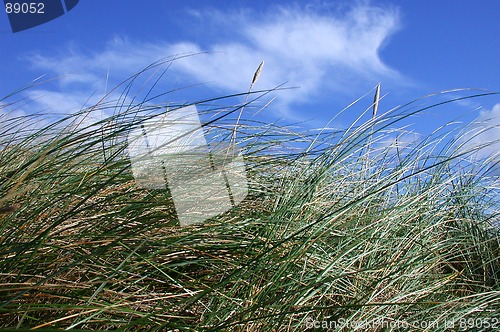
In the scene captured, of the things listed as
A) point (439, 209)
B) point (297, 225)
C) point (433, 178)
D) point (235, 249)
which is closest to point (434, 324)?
point (297, 225)

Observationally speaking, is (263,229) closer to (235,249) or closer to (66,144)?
(235,249)

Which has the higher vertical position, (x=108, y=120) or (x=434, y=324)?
(x=108, y=120)

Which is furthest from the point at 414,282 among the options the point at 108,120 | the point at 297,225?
the point at 108,120

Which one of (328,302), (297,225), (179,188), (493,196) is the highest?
(179,188)

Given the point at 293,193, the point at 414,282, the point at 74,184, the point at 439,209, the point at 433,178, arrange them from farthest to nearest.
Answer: the point at 433,178, the point at 439,209, the point at 293,193, the point at 414,282, the point at 74,184

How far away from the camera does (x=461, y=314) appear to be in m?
1.81

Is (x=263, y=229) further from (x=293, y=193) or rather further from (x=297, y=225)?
(x=293, y=193)

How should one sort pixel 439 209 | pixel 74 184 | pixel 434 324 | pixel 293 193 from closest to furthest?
pixel 434 324 < pixel 74 184 < pixel 293 193 < pixel 439 209

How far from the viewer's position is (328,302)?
190 centimetres

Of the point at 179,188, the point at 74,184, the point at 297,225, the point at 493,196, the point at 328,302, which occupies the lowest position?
the point at 493,196

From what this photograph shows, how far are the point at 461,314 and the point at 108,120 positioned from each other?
4.61 ft

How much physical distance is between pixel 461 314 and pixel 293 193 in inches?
30.0

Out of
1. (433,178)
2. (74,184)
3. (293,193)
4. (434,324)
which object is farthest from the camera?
(433,178)

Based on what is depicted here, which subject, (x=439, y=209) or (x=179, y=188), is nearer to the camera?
(x=179, y=188)
